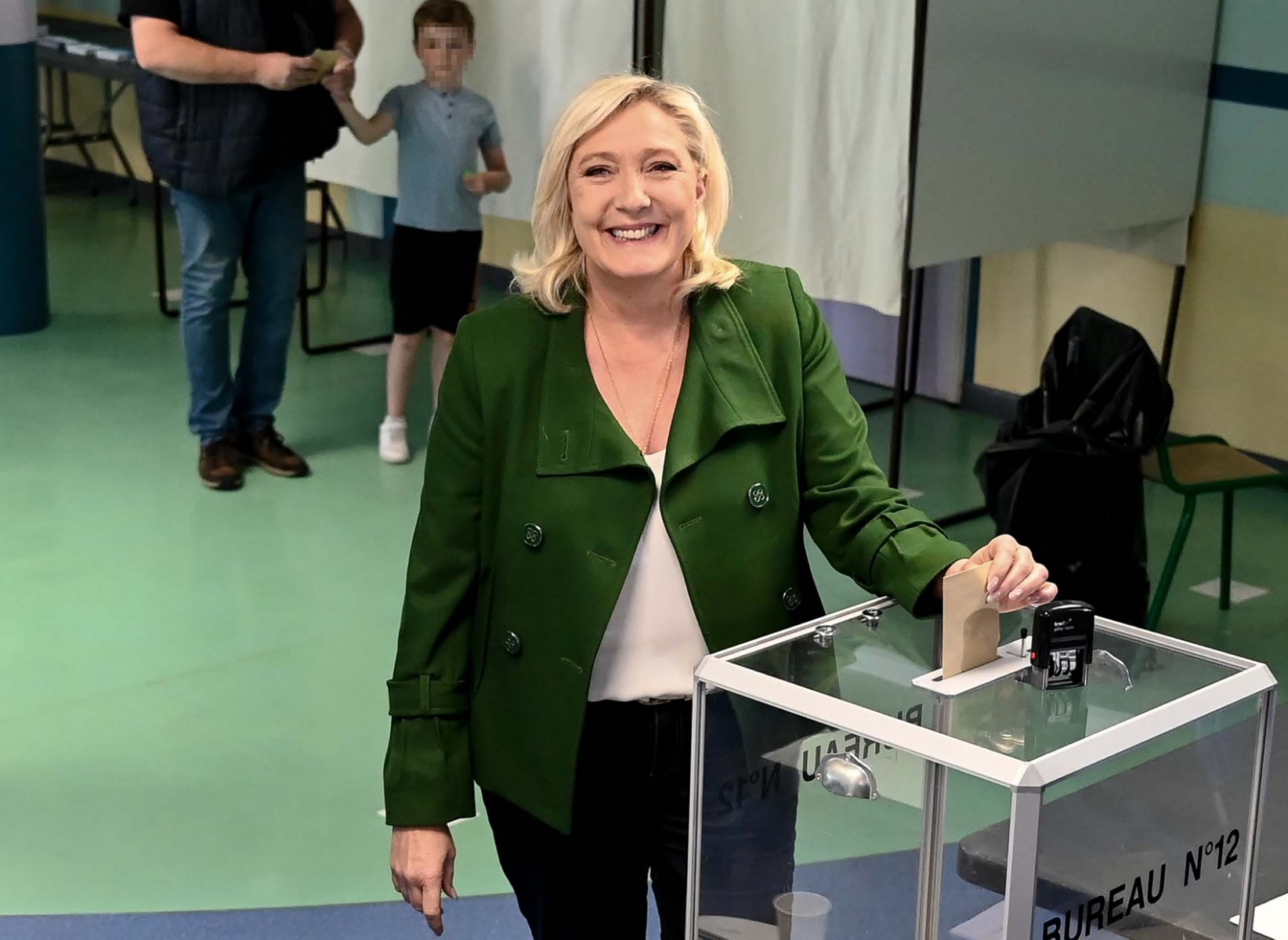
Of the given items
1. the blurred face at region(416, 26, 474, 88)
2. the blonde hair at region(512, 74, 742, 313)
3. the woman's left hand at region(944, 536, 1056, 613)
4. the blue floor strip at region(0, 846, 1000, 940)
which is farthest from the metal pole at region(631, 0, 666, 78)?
the woman's left hand at region(944, 536, 1056, 613)

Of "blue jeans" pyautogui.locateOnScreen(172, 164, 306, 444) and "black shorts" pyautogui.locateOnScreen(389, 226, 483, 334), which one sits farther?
"black shorts" pyautogui.locateOnScreen(389, 226, 483, 334)

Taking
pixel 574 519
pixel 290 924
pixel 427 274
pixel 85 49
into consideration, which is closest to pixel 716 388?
pixel 574 519

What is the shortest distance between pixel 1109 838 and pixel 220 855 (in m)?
2.16

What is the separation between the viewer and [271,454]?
17.1 feet

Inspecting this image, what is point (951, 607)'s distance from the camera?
1.58 metres

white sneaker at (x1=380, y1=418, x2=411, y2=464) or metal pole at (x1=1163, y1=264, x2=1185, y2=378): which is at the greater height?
metal pole at (x1=1163, y1=264, x2=1185, y2=378)

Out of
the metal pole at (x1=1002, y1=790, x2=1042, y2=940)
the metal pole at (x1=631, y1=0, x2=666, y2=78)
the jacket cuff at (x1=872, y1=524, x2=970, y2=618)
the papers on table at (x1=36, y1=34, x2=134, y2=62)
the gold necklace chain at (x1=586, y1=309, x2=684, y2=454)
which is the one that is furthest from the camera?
the papers on table at (x1=36, y1=34, x2=134, y2=62)

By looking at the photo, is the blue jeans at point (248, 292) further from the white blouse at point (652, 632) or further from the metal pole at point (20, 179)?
the white blouse at point (652, 632)

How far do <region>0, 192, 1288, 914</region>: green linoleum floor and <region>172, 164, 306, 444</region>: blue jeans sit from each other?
0.73 ft

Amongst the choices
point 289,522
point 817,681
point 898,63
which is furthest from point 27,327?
point 817,681

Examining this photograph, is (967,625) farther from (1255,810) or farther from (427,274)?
(427,274)

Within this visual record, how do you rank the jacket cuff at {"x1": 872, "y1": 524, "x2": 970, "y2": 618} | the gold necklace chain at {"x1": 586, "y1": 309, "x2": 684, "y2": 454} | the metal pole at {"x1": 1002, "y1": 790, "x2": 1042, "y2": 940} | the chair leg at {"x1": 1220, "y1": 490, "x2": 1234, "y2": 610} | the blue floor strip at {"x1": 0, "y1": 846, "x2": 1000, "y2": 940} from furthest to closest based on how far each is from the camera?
the chair leg at {"x1": 1220, "y1": 490, "x2": 1234, "y2": 610}
the blue floor strip at {"x1": 0, "y1": 846, "x2": 1000, "y2": 940}
the gold necklace chain at {"x1": 586, "y1": 309, "x2": 684, "y2": 454}
the jacket cuff at {"x1": 872, "y1": 524, "x2": 970, "y2": 618}
the metal pole at {"x1": 1002, "y1": 790, "x2": 1042, "y2": 940}

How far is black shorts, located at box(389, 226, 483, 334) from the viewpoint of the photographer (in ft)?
17.1

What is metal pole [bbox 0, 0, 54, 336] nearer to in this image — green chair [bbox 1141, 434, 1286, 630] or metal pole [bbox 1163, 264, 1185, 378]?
metal pole [bbox 1163, 264, 1185, 378]
